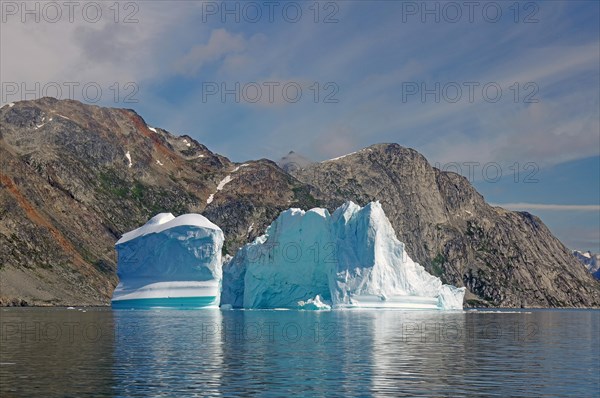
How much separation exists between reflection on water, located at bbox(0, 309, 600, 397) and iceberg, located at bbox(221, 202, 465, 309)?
35286 millimetres

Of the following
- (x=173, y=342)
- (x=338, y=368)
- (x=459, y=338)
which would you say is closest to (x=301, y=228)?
(x=459, y=338)

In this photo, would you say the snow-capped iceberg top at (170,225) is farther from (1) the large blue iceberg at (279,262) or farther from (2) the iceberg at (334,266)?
(2) the iceberg at (334,266)

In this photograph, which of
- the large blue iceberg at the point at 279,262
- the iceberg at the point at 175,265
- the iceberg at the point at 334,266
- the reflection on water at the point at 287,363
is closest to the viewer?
the reflection on water at the point at 287,363

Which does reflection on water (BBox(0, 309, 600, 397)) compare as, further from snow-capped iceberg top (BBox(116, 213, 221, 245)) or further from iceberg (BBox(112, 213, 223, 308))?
snow-capped iceberg top (BBox(116, 213, 221, 245))

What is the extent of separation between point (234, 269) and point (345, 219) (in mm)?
19536

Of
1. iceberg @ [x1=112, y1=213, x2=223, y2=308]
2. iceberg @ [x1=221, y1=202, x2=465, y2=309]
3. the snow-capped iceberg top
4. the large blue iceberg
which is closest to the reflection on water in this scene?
iceberg @ [x1=221, y1=202, x2=465, y2=309]

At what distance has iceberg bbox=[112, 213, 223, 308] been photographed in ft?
319

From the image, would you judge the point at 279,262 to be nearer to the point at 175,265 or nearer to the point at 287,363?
the point at 175,265

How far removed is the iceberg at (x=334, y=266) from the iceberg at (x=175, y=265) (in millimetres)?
5486

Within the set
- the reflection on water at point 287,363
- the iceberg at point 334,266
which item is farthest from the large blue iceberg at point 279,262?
the reflection on water at point 287,363

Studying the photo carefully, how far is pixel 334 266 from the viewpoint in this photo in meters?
92.9

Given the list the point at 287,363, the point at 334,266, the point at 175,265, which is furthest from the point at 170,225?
the point at 287,363

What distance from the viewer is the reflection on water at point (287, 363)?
1039 inches

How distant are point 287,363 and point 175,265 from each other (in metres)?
66.3
